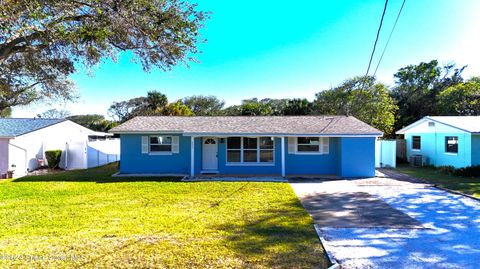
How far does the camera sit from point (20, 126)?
19.4 m

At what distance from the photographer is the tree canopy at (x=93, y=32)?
16.1 ft

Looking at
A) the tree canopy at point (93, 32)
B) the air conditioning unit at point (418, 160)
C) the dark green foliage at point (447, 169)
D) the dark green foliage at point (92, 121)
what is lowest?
the dark green foliage at point (447, 169)

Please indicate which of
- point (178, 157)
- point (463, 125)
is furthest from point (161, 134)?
point (463, 125)

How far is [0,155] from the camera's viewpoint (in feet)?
56.0

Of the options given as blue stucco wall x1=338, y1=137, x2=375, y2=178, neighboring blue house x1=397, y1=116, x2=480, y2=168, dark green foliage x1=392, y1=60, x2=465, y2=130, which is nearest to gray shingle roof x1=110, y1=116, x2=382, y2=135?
blue stucco wall x1=338, y1=137, x2=375, y2=178

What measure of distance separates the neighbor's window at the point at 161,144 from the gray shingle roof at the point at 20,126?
321 inches

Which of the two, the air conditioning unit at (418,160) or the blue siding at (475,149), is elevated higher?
the blue siding at (475,149)

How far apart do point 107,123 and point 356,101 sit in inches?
1409

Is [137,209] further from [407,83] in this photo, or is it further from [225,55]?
[407,83]

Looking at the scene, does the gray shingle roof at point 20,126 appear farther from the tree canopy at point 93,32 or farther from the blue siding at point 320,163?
the blue siding at point 320,163

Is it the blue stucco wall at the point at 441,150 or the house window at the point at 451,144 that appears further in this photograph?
the house window at the point at 451,144

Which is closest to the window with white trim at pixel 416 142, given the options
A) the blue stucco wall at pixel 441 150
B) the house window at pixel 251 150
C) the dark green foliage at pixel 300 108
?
the blue stucco wall at pixel 441 150

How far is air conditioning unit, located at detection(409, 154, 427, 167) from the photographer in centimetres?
2019

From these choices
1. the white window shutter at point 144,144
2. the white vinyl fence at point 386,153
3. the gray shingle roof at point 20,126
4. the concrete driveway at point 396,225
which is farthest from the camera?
the white vinyl fence at point 386,153
